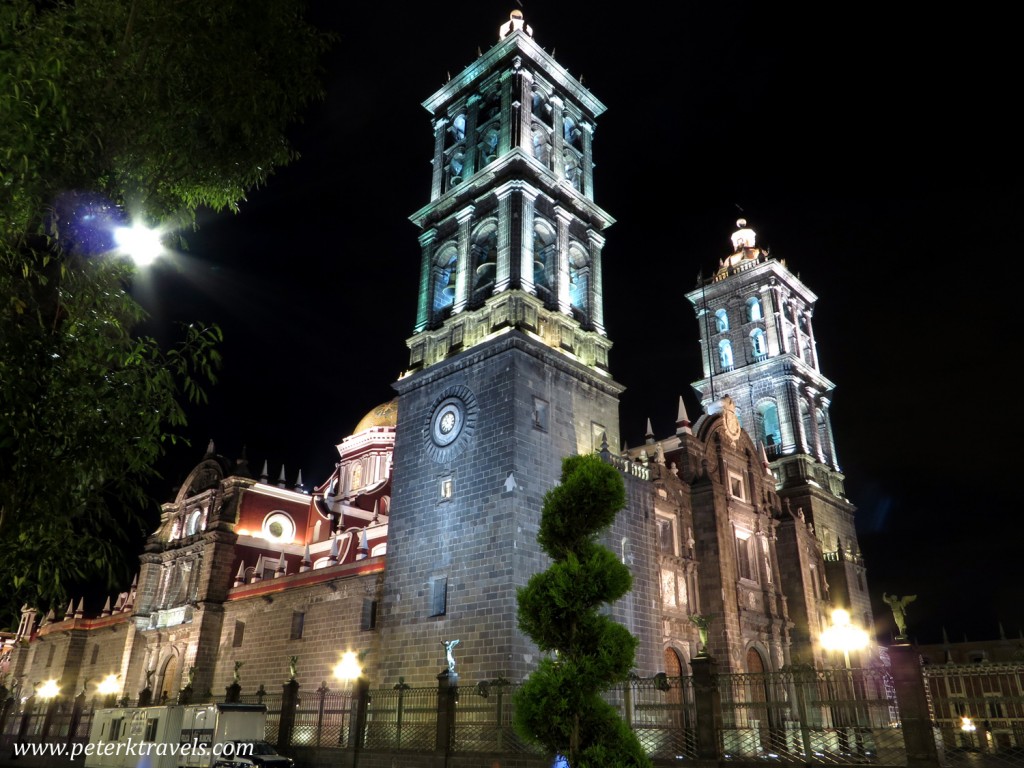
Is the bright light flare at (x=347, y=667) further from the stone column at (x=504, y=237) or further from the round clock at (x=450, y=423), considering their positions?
the stone column at (x=504, y=237)

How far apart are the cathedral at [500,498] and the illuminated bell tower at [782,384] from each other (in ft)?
0.52

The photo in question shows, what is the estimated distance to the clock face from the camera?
79.8 ft

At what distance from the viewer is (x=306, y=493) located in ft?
Answer: 139

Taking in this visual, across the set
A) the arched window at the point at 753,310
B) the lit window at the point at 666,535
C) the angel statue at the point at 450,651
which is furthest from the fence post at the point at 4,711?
the arched window at the point at 753,310

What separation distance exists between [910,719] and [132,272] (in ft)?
45.5

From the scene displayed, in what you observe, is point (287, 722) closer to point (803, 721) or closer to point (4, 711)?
point (803, 721)

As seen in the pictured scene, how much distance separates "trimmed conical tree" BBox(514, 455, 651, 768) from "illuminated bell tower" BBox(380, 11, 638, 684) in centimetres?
858

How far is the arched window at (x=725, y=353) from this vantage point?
45844mm

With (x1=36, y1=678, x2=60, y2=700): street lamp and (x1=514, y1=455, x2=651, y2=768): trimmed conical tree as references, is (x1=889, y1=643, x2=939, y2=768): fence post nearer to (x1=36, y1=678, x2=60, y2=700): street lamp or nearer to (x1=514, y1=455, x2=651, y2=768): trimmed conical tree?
(x1=514, y1=455, x2=651, y2=768): trimmed conical tree

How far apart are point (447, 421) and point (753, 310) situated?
27.8 meters

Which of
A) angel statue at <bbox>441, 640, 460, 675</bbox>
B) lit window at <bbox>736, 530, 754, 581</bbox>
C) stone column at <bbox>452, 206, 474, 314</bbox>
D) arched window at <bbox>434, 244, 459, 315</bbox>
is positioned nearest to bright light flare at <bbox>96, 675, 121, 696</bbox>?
angel statue at <bbox>441, 640, 460, 675</bbox>

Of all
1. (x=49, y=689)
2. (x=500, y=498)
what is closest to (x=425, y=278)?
Result: (x=500, y=498)

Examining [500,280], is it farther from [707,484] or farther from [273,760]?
[273,760]

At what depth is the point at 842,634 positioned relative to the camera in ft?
101
